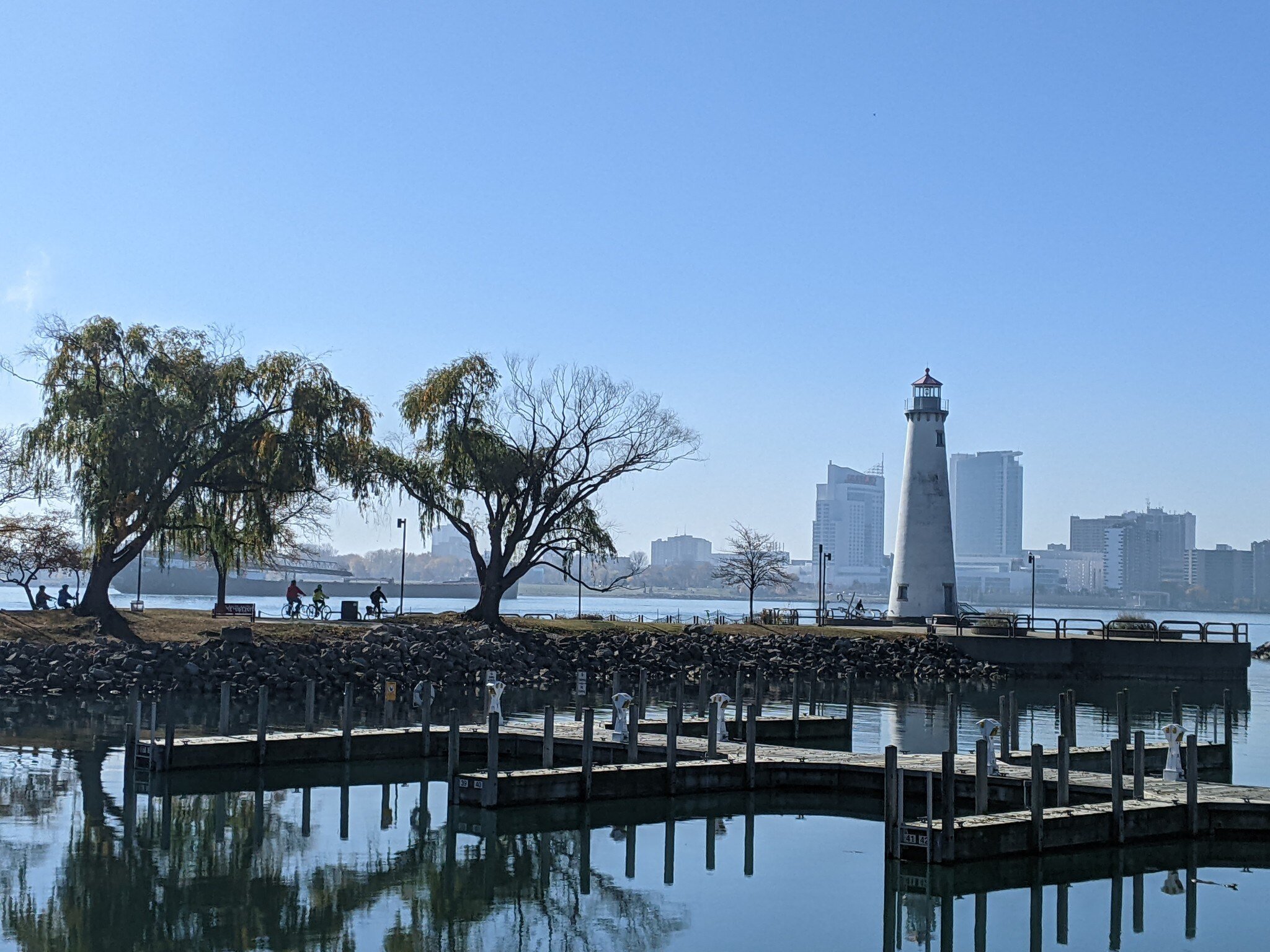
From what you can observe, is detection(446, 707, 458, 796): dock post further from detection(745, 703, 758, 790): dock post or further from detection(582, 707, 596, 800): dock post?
detection(745, 703, 758, 790): dock post

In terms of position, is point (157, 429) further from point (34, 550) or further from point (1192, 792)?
point (1192, 792)

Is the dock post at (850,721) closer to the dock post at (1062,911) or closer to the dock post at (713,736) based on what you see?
the dock post at (713,736)

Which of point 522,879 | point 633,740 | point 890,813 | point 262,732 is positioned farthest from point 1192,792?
point 262,732

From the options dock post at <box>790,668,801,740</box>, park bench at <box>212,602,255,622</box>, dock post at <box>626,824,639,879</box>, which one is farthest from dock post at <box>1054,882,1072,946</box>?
park bench at <box>212,602,255,622</box>

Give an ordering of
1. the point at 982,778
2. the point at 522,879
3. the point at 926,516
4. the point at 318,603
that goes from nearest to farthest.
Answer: the point at 522,879 < the point at 982,778 < the point at 318,603 < the point at 926,516

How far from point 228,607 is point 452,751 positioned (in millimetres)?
30840

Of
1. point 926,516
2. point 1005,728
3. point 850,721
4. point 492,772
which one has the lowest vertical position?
point 850,721

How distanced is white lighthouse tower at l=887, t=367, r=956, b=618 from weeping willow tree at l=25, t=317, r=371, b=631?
2711 centimetres

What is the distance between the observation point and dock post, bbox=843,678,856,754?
34719 mm

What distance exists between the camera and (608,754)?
27.5m

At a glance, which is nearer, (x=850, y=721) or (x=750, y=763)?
(x=750, y=763)

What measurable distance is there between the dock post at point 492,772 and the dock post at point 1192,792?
10.3m

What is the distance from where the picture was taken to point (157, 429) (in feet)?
147

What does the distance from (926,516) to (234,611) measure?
1167 inches
